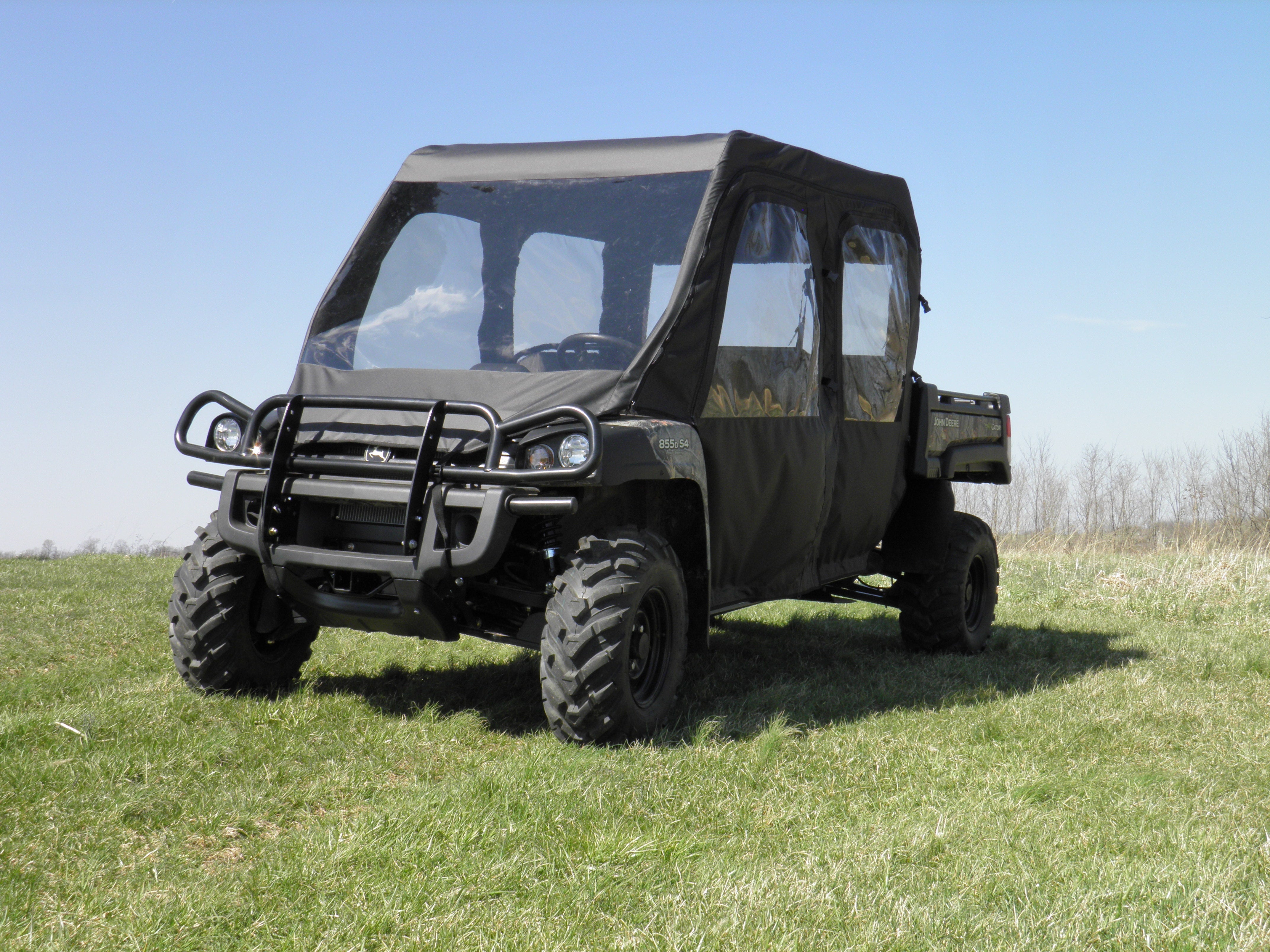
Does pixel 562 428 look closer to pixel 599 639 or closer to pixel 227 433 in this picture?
pixel 599 639

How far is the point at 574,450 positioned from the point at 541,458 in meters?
0.18

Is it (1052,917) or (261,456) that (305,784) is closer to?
(261,456)

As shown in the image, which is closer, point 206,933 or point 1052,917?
point 206,933

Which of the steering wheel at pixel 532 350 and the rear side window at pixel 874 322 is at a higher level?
the rear side window at pixel 874 322

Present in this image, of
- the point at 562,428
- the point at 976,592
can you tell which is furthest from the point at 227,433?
the point at 976,592

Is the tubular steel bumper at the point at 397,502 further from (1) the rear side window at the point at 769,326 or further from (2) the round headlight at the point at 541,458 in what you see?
(1) the rear side window at the point at 769,326

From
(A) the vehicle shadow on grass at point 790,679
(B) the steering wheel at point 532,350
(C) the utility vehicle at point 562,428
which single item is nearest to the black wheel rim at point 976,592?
(A) the vehicle shadow on grass at point 790,679

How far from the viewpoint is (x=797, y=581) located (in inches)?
249

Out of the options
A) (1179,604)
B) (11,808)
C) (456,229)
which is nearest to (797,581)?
(456,229)

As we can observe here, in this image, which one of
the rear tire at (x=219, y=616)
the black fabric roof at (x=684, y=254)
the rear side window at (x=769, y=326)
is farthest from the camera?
the rear side window at (x=769, y=326)

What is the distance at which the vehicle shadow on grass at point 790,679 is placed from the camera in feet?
18.0

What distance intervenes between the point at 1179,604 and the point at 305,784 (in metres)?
8.69

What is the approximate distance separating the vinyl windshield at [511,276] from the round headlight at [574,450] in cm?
66

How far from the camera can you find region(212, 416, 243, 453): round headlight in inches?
213
